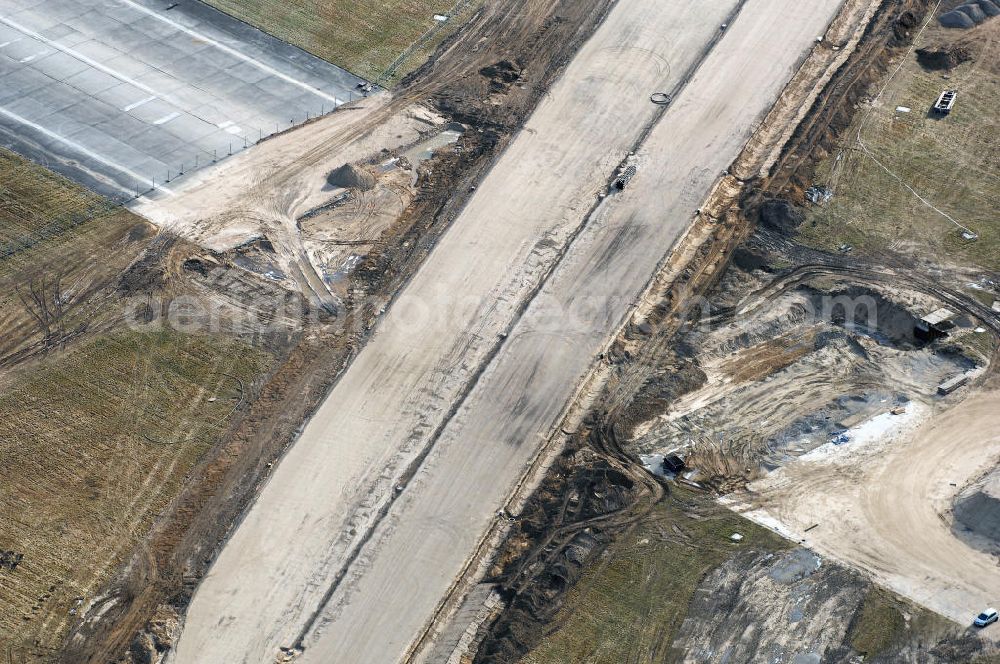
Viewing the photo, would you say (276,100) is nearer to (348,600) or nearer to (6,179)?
(6,179)

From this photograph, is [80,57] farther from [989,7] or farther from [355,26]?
[989,7]

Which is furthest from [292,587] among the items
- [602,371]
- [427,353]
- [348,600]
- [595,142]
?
[595,142]

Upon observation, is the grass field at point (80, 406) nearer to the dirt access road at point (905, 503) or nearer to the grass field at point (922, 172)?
the dirt access road at point (905, 503)

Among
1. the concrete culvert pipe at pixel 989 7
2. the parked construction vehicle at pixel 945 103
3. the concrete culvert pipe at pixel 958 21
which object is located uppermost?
the concrete culvert pipe at pixel 989 7

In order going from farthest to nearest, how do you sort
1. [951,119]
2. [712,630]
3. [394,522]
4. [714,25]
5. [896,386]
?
[714,25] → [951,119] → [896,386] → [394,522] → [712,630]

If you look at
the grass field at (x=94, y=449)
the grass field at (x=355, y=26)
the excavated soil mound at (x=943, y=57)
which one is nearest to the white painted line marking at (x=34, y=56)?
the grass field at (x=355, y=26)

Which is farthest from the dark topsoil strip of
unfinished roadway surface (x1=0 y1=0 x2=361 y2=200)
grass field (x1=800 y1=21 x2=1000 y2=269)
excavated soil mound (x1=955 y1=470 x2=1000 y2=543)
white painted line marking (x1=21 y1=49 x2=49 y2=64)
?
white painted line marking (x1=21 y1=49 x2=49 y2=64)
